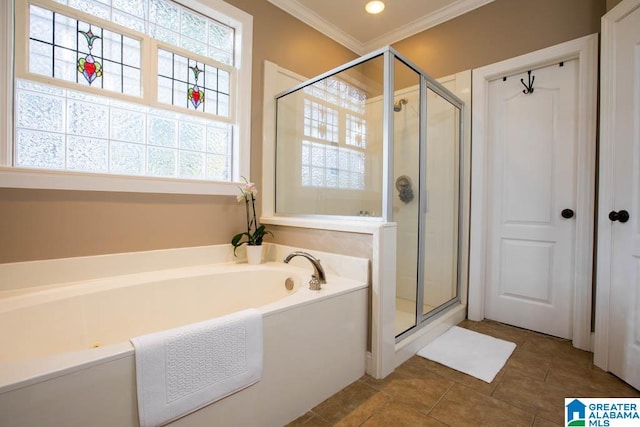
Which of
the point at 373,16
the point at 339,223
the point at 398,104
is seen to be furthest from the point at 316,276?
the point at 373,16

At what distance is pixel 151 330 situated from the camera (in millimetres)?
1689

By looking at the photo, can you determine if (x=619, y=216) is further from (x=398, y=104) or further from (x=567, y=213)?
(x=398, y=104)

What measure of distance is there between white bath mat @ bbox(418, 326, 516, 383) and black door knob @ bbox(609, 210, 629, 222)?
3.40 ft

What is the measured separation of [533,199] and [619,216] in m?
0.66

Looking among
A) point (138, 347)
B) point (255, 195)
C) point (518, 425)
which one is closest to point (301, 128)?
point (255, 195)

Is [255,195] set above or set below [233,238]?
above

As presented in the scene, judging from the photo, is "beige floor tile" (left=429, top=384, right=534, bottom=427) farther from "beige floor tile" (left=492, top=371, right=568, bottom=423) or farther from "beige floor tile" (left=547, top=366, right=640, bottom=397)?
"beige floor tile" (left=547, top=366, right=640, bottom=397)

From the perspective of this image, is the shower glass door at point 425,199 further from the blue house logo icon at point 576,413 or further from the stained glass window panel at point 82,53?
the stained glass window panel at point 82,53

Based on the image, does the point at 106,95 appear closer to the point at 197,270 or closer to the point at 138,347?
the point at 197,270

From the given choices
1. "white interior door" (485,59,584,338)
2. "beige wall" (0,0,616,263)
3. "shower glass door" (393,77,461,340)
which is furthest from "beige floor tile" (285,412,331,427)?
"white interior door" (485,59,584,338)

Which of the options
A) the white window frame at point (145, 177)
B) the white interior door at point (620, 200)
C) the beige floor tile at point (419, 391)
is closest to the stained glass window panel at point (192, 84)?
the white window frame at point (145, 177)

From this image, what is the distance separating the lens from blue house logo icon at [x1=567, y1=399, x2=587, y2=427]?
136 centimetres

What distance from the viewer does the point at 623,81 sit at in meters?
1.67

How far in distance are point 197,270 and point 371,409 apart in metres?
1.34
